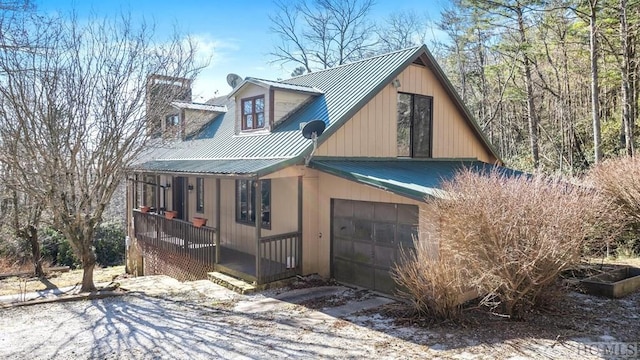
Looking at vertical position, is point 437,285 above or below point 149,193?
below

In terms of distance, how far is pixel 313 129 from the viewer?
9.49 m

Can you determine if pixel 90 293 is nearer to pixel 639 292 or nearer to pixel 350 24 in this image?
pixel 639 292

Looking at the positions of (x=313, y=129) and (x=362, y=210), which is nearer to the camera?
(x=362, y=210)

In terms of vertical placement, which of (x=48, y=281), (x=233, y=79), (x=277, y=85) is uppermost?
(x=233, y=79)

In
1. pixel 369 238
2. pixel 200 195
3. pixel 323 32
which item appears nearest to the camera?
pixel 369 238

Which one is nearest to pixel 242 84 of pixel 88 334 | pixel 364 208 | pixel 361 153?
pixel 361 153

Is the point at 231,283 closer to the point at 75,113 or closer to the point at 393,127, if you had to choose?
the point at 75,113

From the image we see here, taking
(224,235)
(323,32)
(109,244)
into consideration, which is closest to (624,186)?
(224,235)

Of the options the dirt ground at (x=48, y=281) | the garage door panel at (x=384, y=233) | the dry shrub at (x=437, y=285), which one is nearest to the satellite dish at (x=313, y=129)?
the garage door panel at (x=384, y=233)

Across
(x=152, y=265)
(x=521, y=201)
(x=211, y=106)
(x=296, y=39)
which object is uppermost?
(x=296, y=39)

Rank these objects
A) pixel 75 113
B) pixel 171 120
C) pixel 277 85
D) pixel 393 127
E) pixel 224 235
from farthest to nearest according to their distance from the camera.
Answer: pixel 171 120, pixel 224 235, pixel 277 85, pixel 393 127, pixel 75 113

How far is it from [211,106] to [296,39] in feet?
48.1

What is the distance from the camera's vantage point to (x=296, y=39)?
29.4 m

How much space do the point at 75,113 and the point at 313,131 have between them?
5.01 meters
